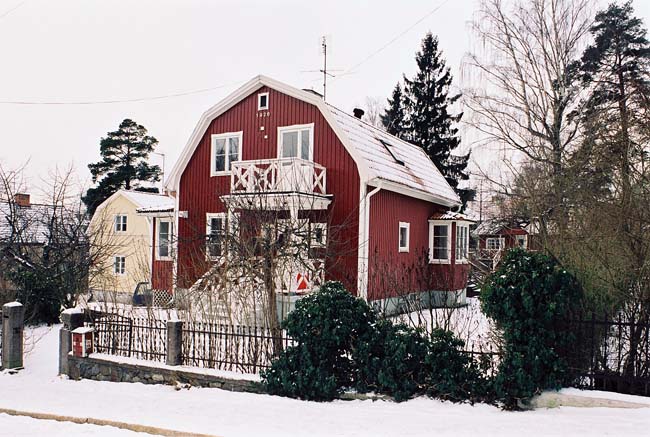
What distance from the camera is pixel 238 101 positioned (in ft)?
61.6

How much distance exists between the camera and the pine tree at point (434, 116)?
36200 mm

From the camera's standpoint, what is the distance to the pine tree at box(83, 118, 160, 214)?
138 feet

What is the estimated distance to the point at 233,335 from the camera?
9.20 m

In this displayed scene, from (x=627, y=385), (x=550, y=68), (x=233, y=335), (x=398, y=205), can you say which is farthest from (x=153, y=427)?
(x=550, y=68)

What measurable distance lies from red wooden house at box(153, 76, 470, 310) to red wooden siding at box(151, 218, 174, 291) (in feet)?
0.24

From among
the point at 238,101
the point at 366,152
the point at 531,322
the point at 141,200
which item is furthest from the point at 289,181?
the point at 141,200

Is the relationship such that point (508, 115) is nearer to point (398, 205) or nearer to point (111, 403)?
point (398, 205)

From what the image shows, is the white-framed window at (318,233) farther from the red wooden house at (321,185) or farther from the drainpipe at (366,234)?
the drainpipe at (366,234)

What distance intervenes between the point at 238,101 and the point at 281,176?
404 cm

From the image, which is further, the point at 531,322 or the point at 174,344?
the point at 174,344

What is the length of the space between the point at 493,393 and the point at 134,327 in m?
6.48

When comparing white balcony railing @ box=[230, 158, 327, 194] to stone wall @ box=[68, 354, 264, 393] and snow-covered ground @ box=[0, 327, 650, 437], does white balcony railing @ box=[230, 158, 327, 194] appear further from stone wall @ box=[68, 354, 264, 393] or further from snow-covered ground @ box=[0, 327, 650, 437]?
snow-covered ground @ box=[0, 327, 650, 437]

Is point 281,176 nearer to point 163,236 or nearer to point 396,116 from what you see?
point 163,236

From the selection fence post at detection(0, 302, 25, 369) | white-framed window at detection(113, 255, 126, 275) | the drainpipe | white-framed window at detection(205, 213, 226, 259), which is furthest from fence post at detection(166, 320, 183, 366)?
white-framed window at detection(113, 255, 126, 275)
